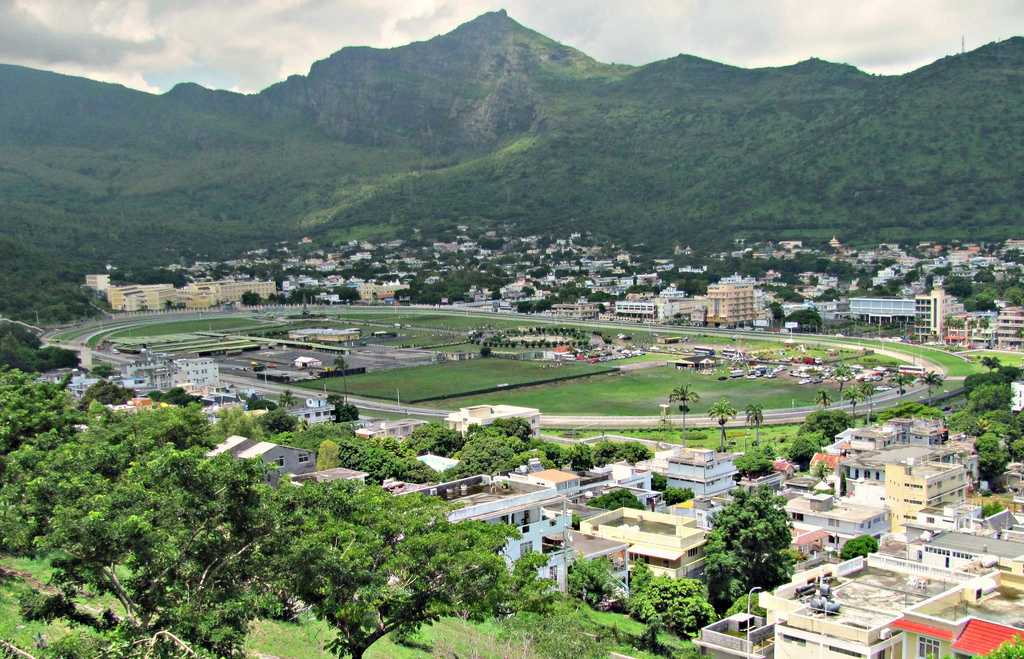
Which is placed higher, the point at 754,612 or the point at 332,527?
the point at 332,527

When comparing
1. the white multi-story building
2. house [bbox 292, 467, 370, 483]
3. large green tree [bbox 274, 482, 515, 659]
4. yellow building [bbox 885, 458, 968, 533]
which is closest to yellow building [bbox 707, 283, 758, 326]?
the white multi-story building

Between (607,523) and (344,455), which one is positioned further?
(344,455)

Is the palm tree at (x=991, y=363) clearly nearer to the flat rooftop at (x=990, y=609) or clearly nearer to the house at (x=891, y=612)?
the house at (x=891, y=612)

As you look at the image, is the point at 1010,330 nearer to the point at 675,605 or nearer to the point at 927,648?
the point at 675,605

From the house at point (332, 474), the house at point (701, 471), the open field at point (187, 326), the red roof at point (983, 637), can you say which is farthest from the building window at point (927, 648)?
the open field at point (187, 326)

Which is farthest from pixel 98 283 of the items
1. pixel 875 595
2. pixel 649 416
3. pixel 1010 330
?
pixel 875 595

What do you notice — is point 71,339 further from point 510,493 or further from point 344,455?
point 510,493

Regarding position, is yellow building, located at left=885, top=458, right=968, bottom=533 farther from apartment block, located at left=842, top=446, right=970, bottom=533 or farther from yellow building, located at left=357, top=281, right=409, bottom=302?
yellow building, located at left=357, top=281, right=409, bottom=302

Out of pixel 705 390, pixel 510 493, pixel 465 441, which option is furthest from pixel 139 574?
pixel 705 390
